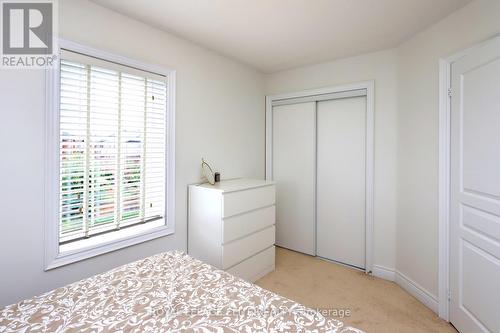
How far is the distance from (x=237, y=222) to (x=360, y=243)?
161 centimetres

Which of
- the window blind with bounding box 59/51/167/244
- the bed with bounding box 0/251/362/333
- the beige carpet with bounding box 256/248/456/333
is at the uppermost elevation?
the window blind with bounding box 59/51/167/244

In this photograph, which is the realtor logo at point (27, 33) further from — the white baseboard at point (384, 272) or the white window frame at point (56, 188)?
the white baseboard at point (384, 272)

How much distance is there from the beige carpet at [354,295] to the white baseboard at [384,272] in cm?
7

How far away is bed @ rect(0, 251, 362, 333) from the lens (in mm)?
1020

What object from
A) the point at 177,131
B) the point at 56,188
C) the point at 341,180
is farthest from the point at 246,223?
the point at 56,188

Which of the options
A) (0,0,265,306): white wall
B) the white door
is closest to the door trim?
the white door

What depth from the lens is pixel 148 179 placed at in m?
2.29

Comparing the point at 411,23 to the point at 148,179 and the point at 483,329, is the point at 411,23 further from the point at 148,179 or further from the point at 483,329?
the point at 148,179

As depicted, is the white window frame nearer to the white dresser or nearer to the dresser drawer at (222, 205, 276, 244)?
the white dresser

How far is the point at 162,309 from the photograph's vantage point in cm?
114

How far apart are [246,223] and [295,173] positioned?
1237 mm

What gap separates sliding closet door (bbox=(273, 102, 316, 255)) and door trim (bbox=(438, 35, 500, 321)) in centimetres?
144

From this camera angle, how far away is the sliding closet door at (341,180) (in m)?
2.97

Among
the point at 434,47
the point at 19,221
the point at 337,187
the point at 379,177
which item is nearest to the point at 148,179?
the point at 19,221
